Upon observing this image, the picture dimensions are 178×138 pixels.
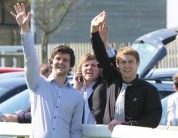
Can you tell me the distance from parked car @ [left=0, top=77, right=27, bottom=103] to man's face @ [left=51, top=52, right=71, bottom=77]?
4.86 m

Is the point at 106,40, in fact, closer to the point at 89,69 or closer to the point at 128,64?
the point at 128,64

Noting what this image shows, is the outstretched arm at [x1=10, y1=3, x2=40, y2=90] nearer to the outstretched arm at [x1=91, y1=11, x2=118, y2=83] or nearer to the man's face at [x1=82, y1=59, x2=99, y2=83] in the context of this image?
the outstretched arm at [x1=91, y1=11, x2=118, y2=83]

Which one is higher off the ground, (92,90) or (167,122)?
(92,90)

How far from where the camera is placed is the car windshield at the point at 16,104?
10.2 m

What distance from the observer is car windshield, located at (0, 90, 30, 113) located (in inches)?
401

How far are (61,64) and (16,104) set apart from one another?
368cm

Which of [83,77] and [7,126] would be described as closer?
[7,126]

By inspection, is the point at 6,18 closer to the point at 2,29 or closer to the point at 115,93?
the point at 2,29

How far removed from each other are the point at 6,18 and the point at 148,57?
22.8 metres

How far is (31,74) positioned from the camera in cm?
669

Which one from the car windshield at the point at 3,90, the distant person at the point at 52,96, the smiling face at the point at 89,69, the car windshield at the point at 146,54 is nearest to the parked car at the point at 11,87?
the car windshield at the point at 3,90

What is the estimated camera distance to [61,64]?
6734mm

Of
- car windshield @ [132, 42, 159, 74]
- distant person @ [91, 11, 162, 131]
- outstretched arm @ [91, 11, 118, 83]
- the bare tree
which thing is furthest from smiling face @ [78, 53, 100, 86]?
the bare tree

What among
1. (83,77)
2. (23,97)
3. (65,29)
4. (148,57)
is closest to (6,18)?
(65,29)
